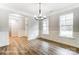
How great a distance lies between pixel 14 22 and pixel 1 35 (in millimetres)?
370

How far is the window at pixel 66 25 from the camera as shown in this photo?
2259 mm

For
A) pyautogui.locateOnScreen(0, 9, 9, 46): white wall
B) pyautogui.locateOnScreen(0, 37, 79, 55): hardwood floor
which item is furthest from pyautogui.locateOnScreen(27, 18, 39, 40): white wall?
pyautogui.locateOnScreen(0, 9, 9, 46): white wall

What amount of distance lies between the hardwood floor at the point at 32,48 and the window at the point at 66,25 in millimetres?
297

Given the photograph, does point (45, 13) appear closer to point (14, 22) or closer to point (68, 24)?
point (68, 24)

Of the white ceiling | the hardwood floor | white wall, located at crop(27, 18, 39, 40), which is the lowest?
the hardwood floor

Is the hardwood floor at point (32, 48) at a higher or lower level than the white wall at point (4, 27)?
lower

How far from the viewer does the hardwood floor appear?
229 centimetres

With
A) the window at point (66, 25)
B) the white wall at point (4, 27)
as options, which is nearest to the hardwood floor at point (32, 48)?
the white wall at point (4, 27)

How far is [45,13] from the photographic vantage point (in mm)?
2311

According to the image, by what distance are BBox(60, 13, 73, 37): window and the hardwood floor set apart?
0.98 ft

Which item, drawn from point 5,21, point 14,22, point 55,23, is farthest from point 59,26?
point 5,21

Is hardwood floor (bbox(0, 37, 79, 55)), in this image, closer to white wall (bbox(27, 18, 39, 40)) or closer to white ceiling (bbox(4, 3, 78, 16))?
white wall (bbox(27, 18, 39, 40))

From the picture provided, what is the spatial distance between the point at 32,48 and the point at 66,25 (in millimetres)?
836

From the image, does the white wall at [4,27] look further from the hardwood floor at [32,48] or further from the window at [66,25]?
the window at [66,25]
